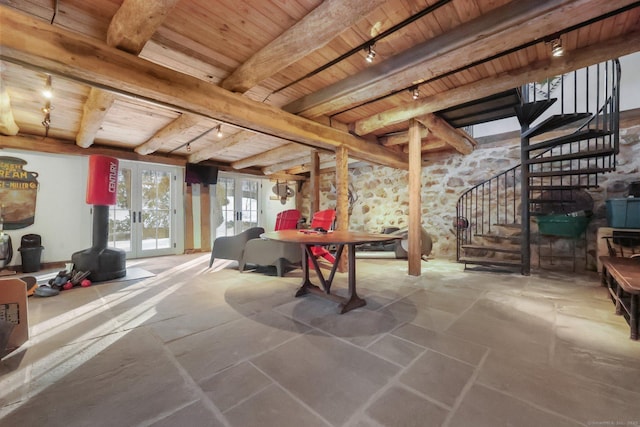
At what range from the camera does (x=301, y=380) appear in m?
1.41

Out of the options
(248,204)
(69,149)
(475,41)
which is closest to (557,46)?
(475,41)

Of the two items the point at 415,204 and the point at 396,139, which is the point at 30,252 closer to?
the point at 415,204

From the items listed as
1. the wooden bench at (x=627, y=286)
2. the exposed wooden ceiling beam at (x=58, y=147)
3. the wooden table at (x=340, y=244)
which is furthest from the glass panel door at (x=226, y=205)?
the wooden bench at (x=627, y=286)

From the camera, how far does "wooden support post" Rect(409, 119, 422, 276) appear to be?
12.3 feet

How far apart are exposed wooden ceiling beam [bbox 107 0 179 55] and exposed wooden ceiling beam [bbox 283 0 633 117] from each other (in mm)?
1734

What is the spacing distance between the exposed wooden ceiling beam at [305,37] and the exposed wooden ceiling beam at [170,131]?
131 cm

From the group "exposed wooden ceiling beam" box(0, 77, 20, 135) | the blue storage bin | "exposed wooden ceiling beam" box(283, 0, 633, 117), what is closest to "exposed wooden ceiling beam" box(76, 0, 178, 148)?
"exposed wooden ceiling beam" box(283, 0, 633, 117)

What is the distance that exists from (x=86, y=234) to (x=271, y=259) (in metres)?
3.92

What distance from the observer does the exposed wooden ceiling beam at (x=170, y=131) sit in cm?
353

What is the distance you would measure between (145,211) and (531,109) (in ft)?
23.6

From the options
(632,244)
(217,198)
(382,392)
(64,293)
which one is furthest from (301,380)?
(217,198)

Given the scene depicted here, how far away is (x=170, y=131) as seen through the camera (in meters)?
3.94

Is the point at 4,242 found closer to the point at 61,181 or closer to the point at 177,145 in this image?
the point at 61,181

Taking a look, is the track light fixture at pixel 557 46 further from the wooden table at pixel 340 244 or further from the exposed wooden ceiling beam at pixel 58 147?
the exposed wooden ceiling beam at pixel 58 147
